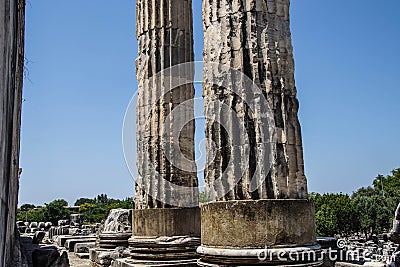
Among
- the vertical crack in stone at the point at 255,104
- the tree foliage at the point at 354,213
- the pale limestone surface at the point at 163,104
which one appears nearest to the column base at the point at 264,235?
the vertical crack in stone at the point at 255,104

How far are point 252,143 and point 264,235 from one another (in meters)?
1.01

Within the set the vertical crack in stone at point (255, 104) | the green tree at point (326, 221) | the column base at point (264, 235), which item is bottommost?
the green tree at point (326, 221)

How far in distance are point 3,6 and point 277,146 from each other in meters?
3.62

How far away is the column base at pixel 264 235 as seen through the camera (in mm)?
4703

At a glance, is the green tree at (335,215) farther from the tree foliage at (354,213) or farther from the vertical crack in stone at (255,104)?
the vertical crack in stone at (255,104)

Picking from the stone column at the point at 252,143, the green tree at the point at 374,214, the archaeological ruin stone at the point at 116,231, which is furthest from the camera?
the green tree at the point at 374,214

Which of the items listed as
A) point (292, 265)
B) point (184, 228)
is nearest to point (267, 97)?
point (292, 265)

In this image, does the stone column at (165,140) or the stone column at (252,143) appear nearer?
the stone column at (252,143)

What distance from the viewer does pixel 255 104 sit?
5.20 metres

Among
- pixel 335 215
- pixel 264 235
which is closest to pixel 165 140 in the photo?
pixel 264 235

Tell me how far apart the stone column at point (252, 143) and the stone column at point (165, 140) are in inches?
148

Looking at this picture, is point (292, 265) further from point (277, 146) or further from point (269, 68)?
Answer: point (269, 68)

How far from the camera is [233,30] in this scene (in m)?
5.47

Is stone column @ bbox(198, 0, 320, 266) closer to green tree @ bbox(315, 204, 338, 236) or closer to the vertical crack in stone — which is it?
the vertical crack in stone
